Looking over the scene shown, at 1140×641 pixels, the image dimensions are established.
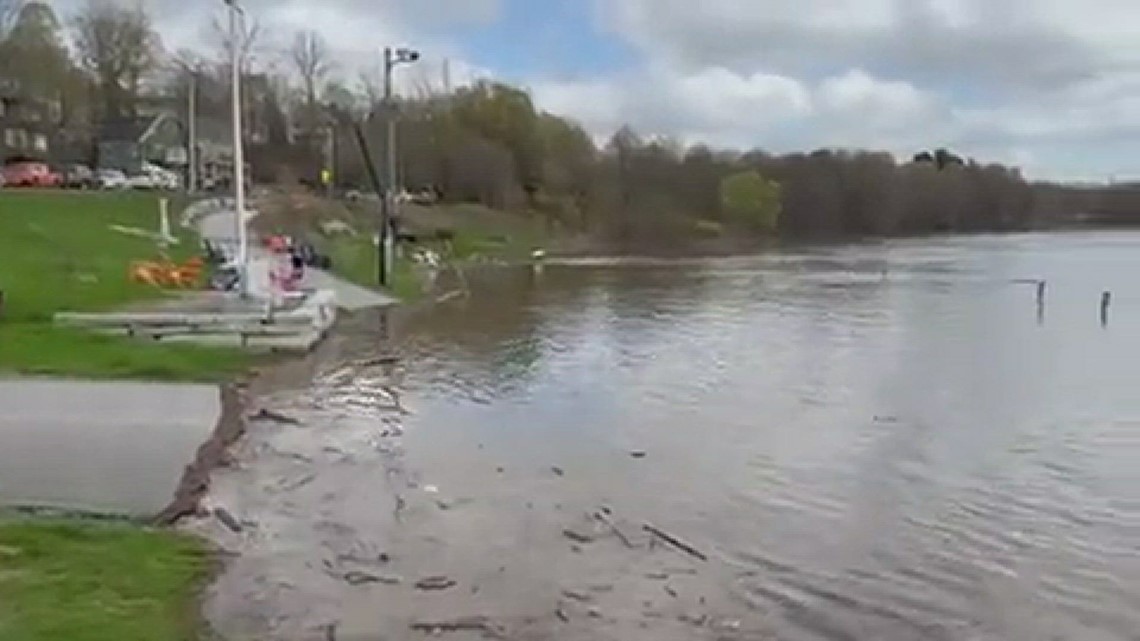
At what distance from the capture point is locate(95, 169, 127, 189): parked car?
68000 millimetres

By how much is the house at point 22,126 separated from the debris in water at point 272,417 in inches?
2267

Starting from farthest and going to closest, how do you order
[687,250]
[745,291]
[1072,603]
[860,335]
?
[687,250]
[745,291]
[860,335]
[1072,603]

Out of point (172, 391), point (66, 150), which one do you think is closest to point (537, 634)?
point (172, 391)

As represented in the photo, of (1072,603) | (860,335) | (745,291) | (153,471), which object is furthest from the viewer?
(745,291)

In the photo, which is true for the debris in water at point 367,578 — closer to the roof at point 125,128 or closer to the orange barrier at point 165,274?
the orange barrier at point 165,274

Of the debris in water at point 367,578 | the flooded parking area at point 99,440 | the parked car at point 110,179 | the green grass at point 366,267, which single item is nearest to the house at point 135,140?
the parked car at point 110,179

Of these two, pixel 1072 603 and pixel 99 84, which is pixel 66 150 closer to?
pixel 99 84

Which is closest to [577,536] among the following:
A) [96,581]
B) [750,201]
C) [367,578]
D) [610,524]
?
[610,524]

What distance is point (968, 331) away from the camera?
108ft

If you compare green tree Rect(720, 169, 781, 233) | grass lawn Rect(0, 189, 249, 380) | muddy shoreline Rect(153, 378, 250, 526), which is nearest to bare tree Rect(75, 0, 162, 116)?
grass lawn Rect(0, 189, 249, 380)

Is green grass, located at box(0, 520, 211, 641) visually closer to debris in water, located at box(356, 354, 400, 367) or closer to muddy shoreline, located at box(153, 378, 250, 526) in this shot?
muddy shoreline, located at box(153, 378, 250, 526)

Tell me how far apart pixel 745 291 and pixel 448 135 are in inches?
2130

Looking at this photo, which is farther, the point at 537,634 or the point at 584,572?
the point at 584,572

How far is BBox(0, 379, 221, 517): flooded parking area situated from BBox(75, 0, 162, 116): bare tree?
70.3 meters
